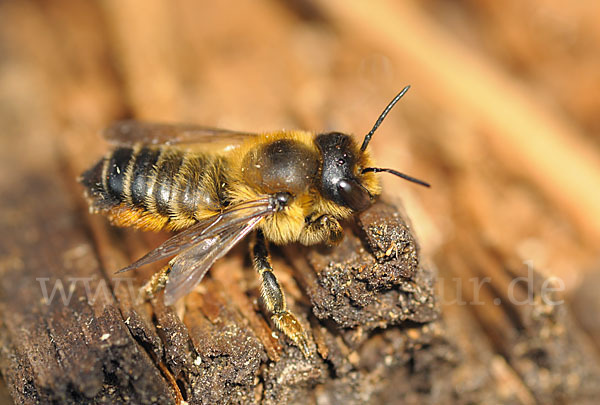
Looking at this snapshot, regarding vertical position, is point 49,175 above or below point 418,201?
above

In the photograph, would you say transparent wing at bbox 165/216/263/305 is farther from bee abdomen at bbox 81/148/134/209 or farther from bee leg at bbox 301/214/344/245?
bee abdomen at bbox 81/148/134/209

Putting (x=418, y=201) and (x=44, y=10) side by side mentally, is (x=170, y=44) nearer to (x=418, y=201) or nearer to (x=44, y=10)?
(x=44, y=10)

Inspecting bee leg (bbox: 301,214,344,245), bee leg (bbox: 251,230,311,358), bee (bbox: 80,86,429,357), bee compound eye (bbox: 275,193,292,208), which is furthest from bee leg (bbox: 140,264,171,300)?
bee leg (bbox: 301,214,344,245)

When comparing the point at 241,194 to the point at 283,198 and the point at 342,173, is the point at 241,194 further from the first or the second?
the point at 342,173

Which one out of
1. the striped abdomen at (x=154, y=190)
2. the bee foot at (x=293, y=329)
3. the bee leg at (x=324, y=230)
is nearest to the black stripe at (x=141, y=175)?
the striped abdomen at (x=154, y=190)

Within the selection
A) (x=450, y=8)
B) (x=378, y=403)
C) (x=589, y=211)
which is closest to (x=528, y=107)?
(x=589, y=211)

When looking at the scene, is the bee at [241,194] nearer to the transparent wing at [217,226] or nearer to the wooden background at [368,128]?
the transparent wing at [217,226]

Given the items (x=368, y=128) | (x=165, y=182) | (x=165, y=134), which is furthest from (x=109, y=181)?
(x=368, y=128)
